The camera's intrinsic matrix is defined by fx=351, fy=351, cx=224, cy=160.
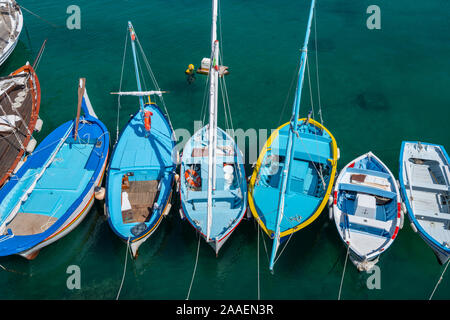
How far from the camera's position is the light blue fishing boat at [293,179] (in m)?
21.9

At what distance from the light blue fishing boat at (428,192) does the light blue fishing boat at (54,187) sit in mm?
22554

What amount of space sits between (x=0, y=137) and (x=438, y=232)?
110 ft

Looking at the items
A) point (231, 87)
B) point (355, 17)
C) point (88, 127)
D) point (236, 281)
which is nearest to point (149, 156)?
point (88, 127)

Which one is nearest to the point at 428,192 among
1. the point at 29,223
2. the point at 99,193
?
the point at 99,193

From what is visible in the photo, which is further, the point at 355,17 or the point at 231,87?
the point at 355,17

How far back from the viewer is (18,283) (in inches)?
890

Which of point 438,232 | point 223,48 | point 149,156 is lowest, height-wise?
point 438,232

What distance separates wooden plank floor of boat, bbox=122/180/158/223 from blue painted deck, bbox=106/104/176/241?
387 millimetres

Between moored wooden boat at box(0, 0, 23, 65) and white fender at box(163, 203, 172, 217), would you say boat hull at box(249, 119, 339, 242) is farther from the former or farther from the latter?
moored wooden boat at box(0, 0, 23, 65)

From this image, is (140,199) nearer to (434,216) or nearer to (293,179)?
(293,179)

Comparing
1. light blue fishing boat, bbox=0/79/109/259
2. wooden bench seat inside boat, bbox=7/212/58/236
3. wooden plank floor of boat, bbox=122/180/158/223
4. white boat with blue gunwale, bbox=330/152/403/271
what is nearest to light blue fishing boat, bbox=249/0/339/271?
white boat with blue gunwale, bbox=330/152/403/271

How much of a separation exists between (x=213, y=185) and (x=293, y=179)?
244 inches

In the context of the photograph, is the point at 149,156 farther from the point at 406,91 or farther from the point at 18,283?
the point at 406,91

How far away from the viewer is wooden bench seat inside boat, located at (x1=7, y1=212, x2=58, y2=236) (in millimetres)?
22453
